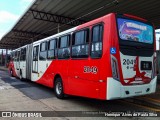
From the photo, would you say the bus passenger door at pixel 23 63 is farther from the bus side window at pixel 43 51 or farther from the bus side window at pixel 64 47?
the bus side window at pixel 64 47

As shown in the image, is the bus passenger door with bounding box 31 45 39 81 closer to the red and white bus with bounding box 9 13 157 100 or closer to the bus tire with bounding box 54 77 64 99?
the bus tire with bounding box 54 77 64 99

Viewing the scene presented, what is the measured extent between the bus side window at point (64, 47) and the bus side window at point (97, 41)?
6.45ft

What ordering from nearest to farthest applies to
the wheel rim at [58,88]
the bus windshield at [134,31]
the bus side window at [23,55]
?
the bus windshield at [134,31] → the wheel rim at [58,88] → the bus side window at [23,55]

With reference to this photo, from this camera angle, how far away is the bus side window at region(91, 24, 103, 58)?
7363 millimetres

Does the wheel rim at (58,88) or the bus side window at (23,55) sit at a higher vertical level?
the bus side window at (23,55)

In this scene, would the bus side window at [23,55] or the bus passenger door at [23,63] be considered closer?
the bus passenger door at [23,63]

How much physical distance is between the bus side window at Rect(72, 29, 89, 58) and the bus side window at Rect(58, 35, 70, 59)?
21.8 inches

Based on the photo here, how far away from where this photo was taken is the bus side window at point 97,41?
24.2 feet

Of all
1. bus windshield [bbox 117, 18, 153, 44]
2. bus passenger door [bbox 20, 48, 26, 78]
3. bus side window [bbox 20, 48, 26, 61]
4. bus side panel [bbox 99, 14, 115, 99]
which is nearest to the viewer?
bus side panel [bbox 99, 14, 115, 99]

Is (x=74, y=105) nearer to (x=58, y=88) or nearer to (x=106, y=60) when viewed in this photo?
(x=58, y=88)

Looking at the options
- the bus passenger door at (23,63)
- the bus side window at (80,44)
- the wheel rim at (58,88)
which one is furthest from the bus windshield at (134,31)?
the bus passenger door at (23,63)

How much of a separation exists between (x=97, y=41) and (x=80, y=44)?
3.81 ft

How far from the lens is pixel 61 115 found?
24.2 feet

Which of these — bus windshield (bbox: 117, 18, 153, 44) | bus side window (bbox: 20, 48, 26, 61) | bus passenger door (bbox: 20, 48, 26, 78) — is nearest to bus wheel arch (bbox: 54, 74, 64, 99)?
bus windshield (bbox: 117, 18, 153, 44)
